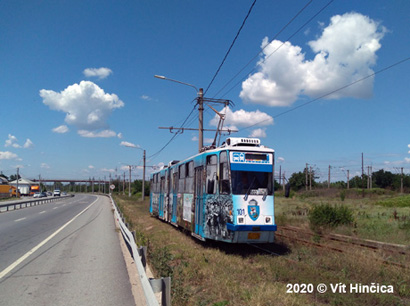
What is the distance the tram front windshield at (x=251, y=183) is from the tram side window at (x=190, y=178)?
11.4ft

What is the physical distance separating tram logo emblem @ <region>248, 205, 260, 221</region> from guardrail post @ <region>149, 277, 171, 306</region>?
6.09m

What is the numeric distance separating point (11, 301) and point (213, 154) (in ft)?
23.8

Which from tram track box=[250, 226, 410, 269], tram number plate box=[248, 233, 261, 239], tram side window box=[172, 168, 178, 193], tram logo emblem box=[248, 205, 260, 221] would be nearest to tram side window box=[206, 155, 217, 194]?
tram logo emblem box=[248, 205, 260, 221]

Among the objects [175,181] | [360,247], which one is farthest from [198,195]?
[360,247]

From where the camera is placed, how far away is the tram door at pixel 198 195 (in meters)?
13.0

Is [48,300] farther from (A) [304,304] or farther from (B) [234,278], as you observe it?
(A) [304,304]

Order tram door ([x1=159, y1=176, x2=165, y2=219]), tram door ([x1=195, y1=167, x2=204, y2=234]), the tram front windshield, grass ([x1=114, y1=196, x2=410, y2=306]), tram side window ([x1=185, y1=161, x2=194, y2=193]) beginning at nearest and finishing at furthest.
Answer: grass ([x1=114, y1=196, x2=410, y2=306]), the tram front windshield, tram door ([x1=195, y1=167, x2=204, y2=234]), tram side window ([x1=185, y1=161, x2=194, y2=193]), tram door ([x1=159, y1=176, x2=165, y2=219])

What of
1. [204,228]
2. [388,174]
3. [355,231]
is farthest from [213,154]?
[388,174]

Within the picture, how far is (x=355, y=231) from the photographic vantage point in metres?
16.3

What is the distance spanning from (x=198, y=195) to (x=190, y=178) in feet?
5.41

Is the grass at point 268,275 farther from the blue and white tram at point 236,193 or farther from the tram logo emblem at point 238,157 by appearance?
the tram logo emblem at point 238,157

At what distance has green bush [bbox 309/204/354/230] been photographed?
17439mm

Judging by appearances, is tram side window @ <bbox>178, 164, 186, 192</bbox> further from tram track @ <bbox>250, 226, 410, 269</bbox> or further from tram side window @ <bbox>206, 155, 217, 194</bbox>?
tram track @ <bbox>250, 226, 410, 269</bbox>

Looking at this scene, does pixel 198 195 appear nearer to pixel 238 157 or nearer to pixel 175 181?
pixel 238 157
